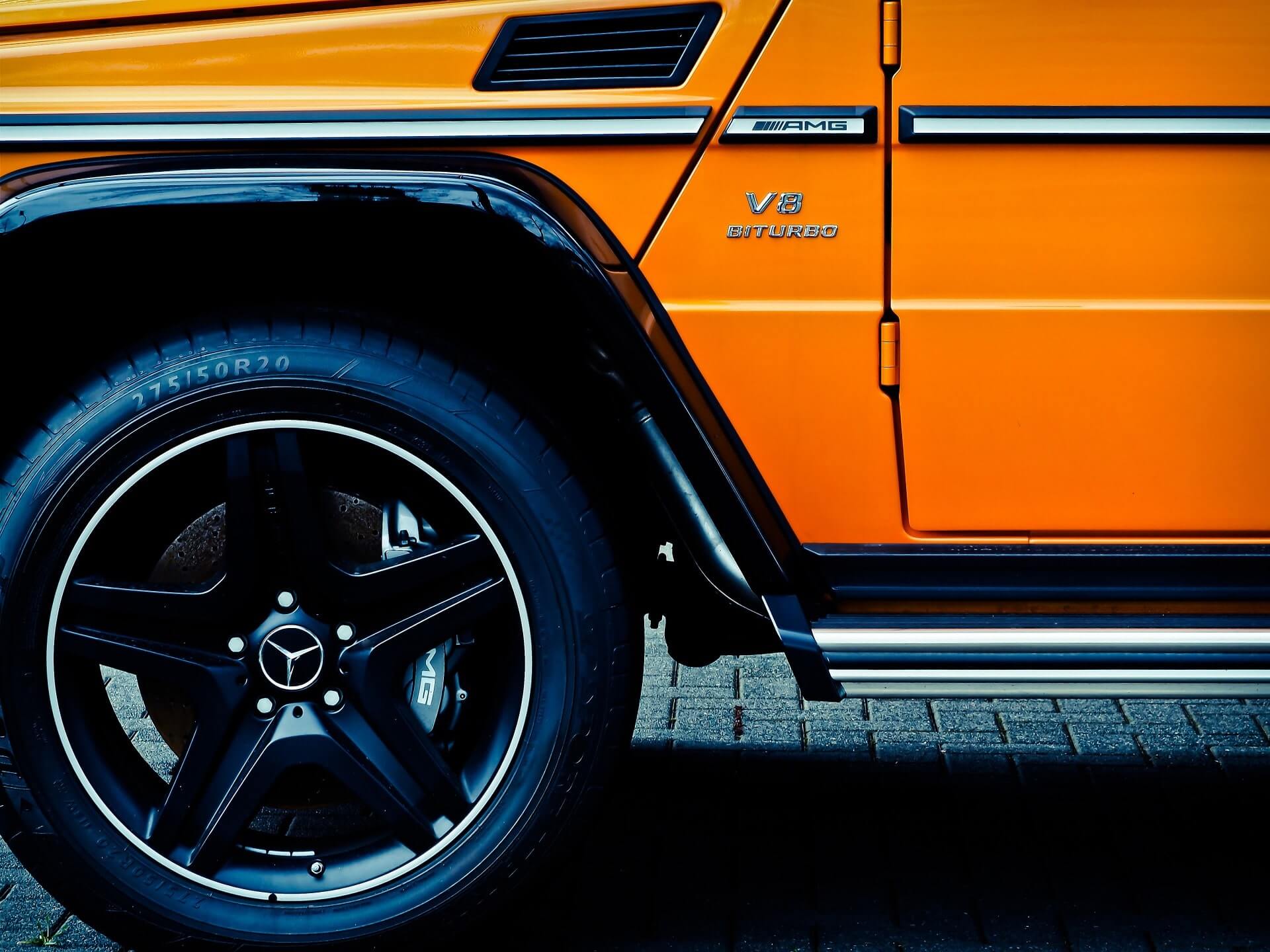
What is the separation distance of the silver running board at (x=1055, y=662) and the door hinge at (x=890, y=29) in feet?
2.80

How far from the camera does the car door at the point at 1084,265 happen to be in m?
1.89

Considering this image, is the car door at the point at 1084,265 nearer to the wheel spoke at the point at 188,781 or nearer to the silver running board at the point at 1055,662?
the silver running board at the point at 1055,662

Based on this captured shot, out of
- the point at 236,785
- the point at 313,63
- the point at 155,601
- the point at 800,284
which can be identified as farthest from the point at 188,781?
the point at 800,284

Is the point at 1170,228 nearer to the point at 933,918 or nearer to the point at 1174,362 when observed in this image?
the point at 1174,362

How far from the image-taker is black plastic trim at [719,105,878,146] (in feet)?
6.27

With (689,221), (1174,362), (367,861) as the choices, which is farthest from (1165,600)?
(367,861)

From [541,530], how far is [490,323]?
0.36 meters

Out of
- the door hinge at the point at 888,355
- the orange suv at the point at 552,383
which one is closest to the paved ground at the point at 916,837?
the orange suv at the point at 552,383

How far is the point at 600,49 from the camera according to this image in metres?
1.92

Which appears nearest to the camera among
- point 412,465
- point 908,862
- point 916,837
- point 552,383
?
point 412,465

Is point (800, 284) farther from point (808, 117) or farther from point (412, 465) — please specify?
point (412, 465)

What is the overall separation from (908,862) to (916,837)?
0.13m

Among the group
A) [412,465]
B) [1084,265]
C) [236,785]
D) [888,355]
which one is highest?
[1084,265]

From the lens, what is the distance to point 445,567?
2049mm
